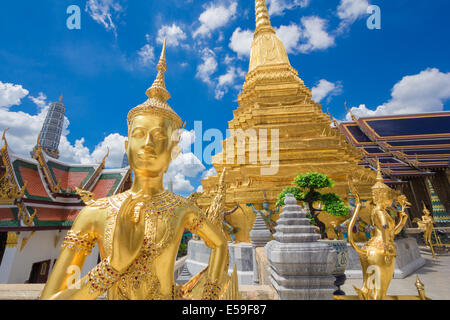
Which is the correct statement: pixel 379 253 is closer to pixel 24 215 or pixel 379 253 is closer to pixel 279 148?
pixel 279 148

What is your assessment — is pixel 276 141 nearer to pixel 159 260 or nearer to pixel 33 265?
pixel 159 260

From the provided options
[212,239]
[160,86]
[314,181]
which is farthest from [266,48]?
[212,239]

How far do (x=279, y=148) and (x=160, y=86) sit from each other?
7.61m

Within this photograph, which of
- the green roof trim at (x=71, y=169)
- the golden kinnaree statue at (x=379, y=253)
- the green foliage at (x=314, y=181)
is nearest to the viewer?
the golden kinnaree statue at (x=379, y=253)

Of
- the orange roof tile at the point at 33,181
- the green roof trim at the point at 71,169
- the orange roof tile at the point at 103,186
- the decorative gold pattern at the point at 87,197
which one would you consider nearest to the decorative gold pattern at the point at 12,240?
the orange roof tile at the point at 33,181

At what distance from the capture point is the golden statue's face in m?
1.55

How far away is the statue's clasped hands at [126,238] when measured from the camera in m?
1.18

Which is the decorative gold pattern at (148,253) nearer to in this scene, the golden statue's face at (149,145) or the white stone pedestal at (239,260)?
the golden statue's face at (149,145)

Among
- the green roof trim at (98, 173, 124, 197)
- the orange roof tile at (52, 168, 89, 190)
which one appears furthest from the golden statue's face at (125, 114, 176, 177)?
the orange roof tile at (52, 168, 89, 190)

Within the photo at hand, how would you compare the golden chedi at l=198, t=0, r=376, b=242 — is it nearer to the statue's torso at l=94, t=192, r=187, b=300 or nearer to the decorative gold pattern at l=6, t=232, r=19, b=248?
the decorative gold pattern at l=6, t=232, r=19, b=248

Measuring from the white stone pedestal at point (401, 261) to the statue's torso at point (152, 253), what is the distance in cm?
509

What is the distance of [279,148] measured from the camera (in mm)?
8992
